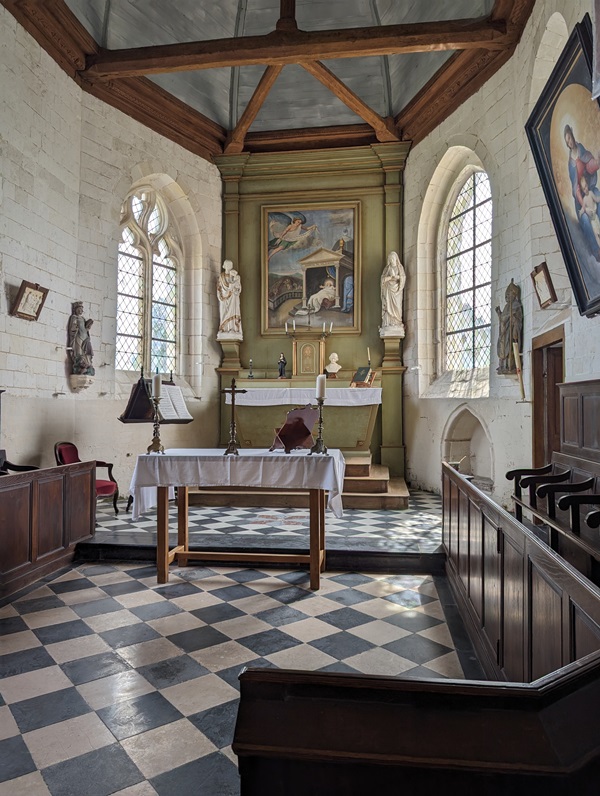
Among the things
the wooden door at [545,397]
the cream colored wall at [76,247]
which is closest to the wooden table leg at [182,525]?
the cream colored wall at [76,247]

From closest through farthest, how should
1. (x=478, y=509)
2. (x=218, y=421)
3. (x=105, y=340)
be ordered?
1. (x=478, y=509)
2. (x=105, y=340)
3. (x=218, y=421)

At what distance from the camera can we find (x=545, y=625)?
204 cm

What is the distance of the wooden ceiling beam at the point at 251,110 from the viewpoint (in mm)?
8773

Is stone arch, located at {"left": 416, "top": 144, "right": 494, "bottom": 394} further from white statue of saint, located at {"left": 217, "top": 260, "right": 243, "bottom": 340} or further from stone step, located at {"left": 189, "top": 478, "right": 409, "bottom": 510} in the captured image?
white statue of saint, located at {"left": 217, "top": 260, "right": 243, "bottom": 340}

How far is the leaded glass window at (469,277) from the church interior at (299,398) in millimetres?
60

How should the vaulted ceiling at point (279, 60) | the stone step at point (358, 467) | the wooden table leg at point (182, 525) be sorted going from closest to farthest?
the wooden table leg at point (182, 525) → the vaulted ceiling at point (279, 60) → the stone step at point (358, 467)

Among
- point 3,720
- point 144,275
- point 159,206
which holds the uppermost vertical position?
point 159,206

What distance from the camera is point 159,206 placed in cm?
988

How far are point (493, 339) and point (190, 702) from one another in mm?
6365

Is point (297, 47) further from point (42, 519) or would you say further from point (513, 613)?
point (513, 613)

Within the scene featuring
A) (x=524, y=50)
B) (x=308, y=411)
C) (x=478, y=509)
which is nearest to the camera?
(x=478, y=509)

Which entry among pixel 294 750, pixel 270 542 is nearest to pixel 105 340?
pixel 270 542

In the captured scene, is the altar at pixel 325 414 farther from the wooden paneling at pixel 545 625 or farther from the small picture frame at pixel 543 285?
the wooden paneling at pixel 545 625

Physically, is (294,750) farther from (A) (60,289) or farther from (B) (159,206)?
(B) (159,206)
